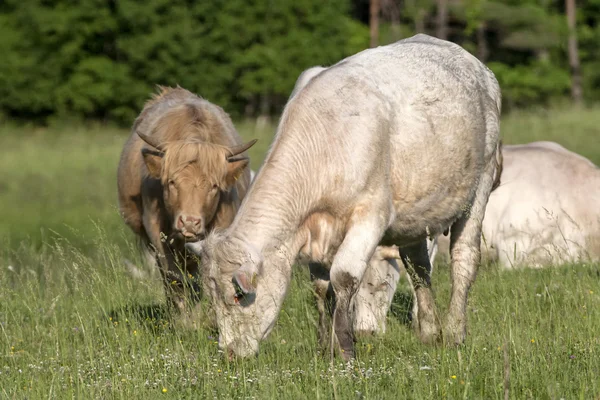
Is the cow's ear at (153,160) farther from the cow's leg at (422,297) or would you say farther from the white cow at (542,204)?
the white cow at (542,204)

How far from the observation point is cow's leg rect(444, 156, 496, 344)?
24.5 ft

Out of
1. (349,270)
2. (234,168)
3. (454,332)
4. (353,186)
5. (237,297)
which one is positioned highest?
(353,186)

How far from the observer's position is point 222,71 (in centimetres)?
4488

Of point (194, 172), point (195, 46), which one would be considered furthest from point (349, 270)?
point (195, 46)

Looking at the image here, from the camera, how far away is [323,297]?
7.08 m

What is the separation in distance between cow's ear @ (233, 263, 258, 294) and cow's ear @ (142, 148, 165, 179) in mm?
2543

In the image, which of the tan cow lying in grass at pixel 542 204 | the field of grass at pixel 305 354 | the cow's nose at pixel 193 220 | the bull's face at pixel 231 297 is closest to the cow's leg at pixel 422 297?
the field of grass at pixel 305 354

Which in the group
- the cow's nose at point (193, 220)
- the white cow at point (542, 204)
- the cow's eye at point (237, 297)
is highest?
the cow's eye at point (237, 297)

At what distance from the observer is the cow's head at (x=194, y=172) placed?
7.97 metres

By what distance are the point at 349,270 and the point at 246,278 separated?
0.66m

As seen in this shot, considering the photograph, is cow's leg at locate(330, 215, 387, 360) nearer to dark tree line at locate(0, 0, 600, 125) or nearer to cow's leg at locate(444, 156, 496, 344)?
cow's leg at locate(444, 156, 496, 344)

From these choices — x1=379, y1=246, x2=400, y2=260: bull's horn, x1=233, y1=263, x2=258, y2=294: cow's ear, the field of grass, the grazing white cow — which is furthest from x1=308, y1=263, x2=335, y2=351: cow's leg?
x1=379, y1=246, x2=400, y2=260: bull's horn

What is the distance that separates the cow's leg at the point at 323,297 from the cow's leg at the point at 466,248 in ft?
3.01

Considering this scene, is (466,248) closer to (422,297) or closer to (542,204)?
(422,297)
